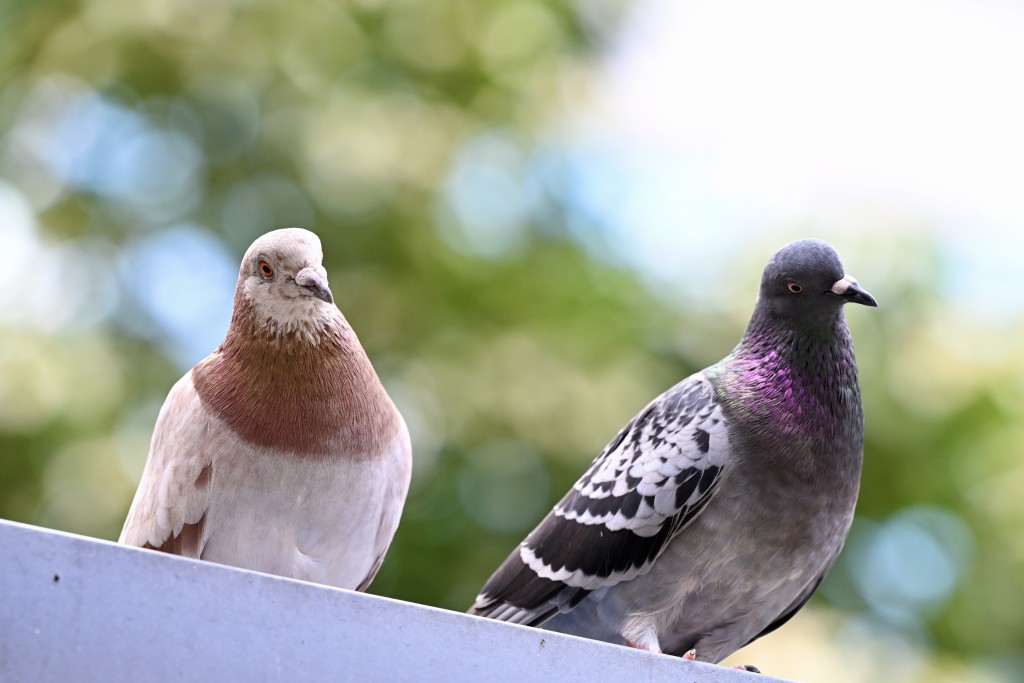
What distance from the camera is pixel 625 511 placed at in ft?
8.97

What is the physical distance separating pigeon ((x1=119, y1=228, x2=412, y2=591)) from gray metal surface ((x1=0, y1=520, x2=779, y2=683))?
0.61m

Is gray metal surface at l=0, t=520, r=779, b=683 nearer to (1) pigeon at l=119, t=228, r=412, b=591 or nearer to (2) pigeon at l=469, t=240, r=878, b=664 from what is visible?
(1) pigeon at l=119, t=228, r=412, b=591

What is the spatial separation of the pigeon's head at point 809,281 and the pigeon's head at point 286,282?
3.63 ft

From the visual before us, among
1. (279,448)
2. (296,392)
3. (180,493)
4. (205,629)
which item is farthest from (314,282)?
(205,629)

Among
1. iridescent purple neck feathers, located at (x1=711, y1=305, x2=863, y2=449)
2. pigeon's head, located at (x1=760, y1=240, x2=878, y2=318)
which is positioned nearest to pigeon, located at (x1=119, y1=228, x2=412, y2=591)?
iridescent purple neck feathers, located at (x1=711, y1=305, x2=863, y2=449)

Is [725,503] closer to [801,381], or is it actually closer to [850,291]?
[801,381]

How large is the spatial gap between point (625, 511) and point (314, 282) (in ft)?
2.98

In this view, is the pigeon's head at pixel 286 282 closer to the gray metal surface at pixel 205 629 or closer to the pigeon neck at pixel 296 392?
the pigeon neck at pixel 296 392

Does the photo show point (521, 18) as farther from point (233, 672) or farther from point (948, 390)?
point (233, 672)

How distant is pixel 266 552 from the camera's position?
2.44 meters

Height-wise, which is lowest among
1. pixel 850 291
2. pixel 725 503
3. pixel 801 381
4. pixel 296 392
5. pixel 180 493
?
pixel 180 493

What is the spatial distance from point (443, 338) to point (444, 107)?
1779mm

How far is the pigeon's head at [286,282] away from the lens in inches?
97.5

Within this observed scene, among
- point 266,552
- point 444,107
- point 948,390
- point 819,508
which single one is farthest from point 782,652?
point 444,107
